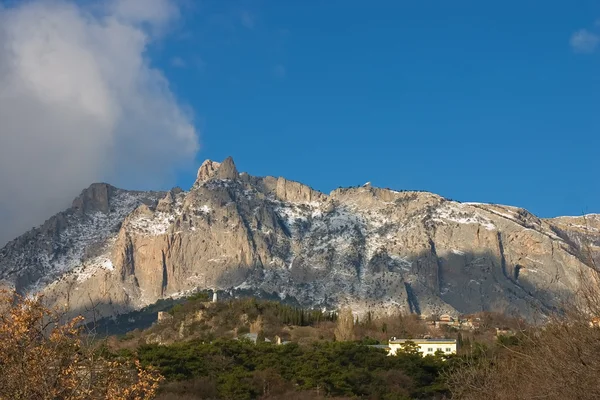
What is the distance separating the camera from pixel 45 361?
1695cm

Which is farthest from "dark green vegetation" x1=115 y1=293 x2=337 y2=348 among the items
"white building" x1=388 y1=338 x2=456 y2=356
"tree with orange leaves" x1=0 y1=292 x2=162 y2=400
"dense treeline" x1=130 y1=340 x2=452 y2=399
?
"tree with orange leaves" x1=0 y1=292 x2=162 y2=400

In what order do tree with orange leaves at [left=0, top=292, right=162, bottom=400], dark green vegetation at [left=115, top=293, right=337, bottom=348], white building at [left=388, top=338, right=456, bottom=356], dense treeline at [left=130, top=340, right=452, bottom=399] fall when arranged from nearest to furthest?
tree with orange leaves at [left=0, top=292, right=162, bottom=400] < dense treeline at [left=130, top=340, right=452, bottom=399] < white building at [left=388, top=338, right=456, bottom=356] < dark green vegetation at [left=115, top=293, right=337, bottom=348]

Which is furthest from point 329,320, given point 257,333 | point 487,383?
point 487,383

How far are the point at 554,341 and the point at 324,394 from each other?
151ft

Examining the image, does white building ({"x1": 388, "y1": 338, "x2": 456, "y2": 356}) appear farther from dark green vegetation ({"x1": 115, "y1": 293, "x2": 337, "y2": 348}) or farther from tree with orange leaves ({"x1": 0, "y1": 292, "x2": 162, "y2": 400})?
tree with orange leaves ({"x1": 0, "y1": 292, "x2": 162, "y2": 400})

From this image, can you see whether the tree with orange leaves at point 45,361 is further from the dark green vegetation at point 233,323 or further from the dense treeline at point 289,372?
the dark green vegetation at point 233,323

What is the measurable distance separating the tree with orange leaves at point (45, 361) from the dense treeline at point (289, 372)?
40.1 m

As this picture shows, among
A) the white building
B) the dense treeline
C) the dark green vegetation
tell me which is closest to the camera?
the dense treeline

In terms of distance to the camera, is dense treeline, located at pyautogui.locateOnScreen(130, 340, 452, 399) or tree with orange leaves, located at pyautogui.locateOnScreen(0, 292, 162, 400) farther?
dense treeline, located at pyautogui.locateOnScreen(130, 340, 452, 399)

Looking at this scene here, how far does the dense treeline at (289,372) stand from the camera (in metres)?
62.6

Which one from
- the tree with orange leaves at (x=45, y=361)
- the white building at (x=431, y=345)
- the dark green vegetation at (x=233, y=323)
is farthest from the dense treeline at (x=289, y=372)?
the tree with orange leaves at (x=45, y=361)

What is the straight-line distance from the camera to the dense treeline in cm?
6256

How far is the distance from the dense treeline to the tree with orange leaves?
40131 mm

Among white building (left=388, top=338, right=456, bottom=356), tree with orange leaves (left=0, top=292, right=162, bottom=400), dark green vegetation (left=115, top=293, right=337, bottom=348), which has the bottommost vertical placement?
tree with orange leaves (left=0, top=292, right=162, bottom=400)
